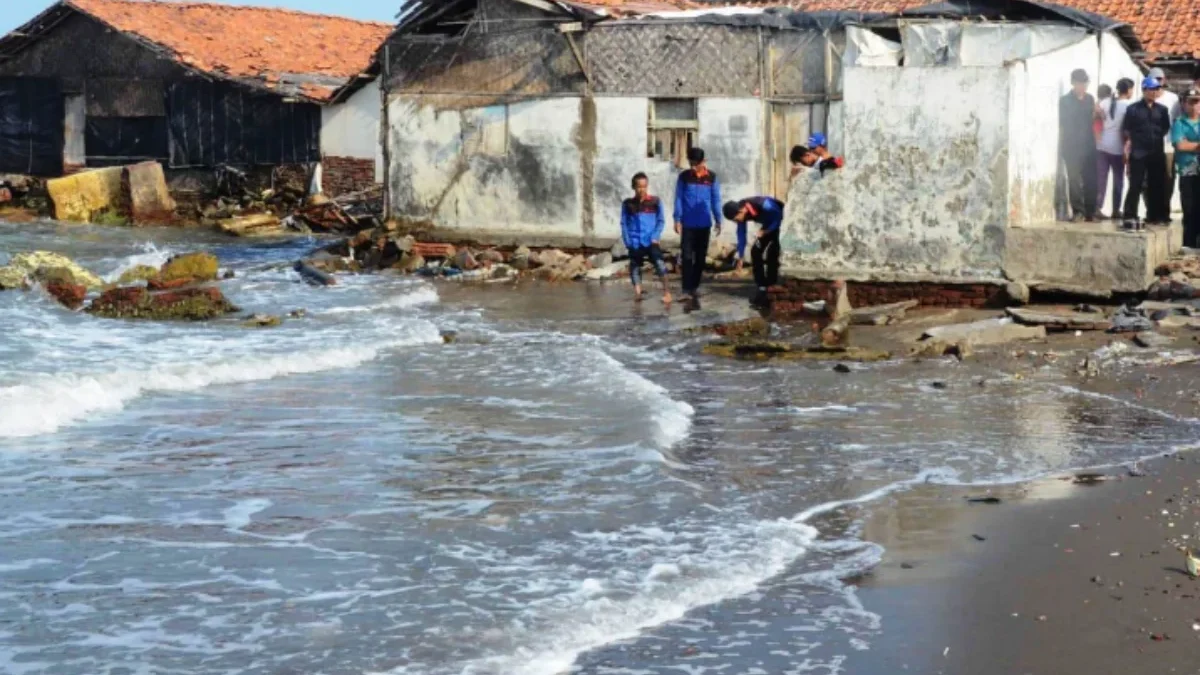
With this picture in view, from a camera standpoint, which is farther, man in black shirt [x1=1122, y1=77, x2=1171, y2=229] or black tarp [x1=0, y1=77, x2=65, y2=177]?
black tarp [x1=0, y1=77, x2=65, y2=177]

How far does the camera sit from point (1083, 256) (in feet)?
49.9

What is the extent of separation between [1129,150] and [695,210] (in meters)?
4.44

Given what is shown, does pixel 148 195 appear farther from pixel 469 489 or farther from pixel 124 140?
pixel 469 489

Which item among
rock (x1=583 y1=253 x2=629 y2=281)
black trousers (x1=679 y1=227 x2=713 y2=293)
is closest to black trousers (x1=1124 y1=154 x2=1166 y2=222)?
black trousers (x1=679 y1=227 x2=713 y2=293)

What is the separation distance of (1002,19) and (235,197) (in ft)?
61.2

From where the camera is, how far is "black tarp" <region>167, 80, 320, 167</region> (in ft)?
107

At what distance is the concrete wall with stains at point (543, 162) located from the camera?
68.9 feet

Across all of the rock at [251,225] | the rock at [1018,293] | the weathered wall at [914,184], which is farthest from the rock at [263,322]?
the rock at [251,225]

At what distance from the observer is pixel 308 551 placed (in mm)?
8344

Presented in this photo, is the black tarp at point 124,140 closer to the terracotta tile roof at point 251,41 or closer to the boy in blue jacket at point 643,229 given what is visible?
the terracotta tile roof at point 251,41

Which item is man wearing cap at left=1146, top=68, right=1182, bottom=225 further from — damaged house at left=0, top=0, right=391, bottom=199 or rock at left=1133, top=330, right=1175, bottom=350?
damaged house at left=0, top=0, right=391, bottom=199

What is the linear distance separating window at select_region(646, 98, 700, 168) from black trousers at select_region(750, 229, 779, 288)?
13.8ft

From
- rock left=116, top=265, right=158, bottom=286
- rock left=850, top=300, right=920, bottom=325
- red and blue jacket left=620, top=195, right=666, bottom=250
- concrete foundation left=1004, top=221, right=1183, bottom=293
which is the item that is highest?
red and blue jacket left=620, top=195, right=666, bottom=250

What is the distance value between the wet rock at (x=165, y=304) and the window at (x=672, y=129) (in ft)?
19.4
